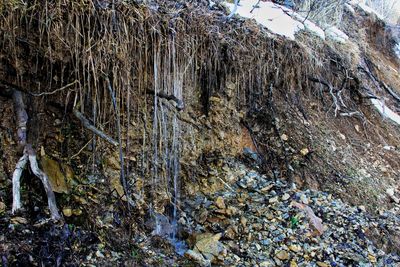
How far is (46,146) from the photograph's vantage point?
260 cm

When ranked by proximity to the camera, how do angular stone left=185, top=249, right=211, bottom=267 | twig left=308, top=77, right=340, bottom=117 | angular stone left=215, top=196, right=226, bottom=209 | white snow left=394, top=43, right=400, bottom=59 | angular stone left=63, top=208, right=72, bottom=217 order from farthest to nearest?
white snow left=394, top=43, right=400, bottom=59 → twig left=308, top=77, right=340, bottom=117 → angular stone left=215, top=196, right=226, bottom=209 → angular stone left=185, top=249, right=211, bottom=267 → angular stone left=63, top=208, right=72, bottom=217

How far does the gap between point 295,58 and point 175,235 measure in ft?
8.48

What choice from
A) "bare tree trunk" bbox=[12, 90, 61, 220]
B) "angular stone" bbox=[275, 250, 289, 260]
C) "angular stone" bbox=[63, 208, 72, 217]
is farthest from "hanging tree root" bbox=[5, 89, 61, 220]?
"angular stone" bbox=[275, 250, 289, 260]

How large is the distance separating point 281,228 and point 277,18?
2820 mm

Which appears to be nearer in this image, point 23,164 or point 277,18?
point 23,164

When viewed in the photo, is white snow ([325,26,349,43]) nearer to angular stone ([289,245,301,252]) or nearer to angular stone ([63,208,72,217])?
angular stone ([289,245,301,252])

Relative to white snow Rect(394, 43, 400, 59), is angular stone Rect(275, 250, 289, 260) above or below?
below

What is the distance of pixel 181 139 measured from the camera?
11.1ft

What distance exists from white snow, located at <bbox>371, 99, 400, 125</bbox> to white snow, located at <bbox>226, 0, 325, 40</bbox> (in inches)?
53.5

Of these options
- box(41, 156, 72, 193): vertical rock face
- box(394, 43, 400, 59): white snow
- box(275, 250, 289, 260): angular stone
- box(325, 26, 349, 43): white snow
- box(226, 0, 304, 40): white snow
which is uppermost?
box(394, 43, 400, 59): white snow

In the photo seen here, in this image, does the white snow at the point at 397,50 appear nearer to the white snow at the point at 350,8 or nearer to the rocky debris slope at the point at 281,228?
the white snow at the point at 350,8

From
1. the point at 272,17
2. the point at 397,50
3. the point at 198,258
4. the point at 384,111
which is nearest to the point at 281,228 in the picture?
the point at 198,258

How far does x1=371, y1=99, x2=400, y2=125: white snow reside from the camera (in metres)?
5.16

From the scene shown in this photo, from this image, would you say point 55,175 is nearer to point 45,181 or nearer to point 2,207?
point 45,181
